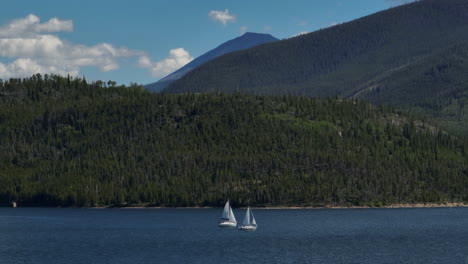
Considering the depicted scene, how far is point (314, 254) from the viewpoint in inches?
6929

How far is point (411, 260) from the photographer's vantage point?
549 feet

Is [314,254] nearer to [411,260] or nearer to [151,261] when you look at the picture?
[411,260]

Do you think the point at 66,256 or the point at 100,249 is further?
the point at 100,249

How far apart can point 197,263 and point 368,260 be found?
3358 cm

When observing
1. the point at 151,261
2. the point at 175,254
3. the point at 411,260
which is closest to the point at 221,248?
the point at 175,254

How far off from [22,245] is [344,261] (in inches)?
3064

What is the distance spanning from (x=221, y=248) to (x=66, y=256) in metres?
34.9

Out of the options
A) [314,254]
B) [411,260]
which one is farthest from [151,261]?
[411,260]

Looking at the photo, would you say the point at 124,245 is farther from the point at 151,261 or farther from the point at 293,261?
the point at 293,261

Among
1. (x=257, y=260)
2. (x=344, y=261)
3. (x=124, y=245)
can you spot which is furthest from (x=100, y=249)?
(x=344, y=261)

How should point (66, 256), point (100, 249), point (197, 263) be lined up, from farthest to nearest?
point (100, 249)
point (66, 256)
point (197, 263)

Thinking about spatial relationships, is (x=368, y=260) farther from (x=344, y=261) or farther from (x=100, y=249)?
(x=100, y=249)

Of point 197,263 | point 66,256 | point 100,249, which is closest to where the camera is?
point 197,263

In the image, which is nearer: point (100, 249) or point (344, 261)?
point (344, 261)
